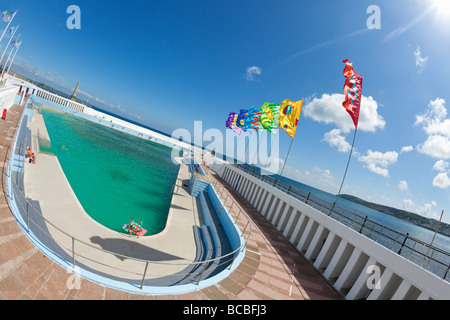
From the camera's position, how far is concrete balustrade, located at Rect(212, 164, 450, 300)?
22.8 ft

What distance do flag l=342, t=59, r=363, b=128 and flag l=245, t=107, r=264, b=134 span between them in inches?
520

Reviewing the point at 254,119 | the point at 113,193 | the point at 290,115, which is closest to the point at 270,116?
the point at 254,119

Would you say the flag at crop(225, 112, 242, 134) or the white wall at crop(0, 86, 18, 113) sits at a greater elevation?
the flag at crop(225, 112, 242, 134)

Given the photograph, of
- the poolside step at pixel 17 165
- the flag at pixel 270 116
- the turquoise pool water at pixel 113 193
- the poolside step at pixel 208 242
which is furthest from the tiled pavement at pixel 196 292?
the flag at pixel 270 116

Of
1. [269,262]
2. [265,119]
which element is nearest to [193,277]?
[269,262]

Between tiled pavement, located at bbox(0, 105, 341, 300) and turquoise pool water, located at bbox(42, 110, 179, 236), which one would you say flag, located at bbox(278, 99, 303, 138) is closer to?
tiled pavement, located at bbox(0, 105, 341, 300)

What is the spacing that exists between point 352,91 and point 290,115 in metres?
6.17

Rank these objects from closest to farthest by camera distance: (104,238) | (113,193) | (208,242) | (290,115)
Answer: (104,238) → (208,242) → (290,115) → (113,193)

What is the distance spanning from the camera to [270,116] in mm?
22797

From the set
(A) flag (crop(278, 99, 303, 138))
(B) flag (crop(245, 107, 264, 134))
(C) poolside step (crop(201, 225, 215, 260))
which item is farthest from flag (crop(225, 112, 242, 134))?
(C) poolside step (crop(201, 225, 215, 260))

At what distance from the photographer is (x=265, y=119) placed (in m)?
23.2

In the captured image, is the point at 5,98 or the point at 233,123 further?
the point at 233,123

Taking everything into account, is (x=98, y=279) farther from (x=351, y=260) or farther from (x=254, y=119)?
(x=254, y=119)

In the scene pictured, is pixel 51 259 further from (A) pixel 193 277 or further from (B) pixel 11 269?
(A) pixel 193 277
